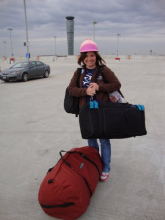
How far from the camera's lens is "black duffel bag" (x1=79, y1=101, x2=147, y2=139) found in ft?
7.40

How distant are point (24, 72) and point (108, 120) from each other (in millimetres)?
11871

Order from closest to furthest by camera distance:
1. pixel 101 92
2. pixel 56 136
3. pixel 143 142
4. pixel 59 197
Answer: pixel 59 197
pixel 101 92
pixel 143 142
pixel 56 136

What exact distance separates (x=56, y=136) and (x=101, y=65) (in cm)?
218

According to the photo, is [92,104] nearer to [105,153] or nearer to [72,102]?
[72,102]

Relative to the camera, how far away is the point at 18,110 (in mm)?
6332

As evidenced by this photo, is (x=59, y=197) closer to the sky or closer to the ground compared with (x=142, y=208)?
closer to the sky

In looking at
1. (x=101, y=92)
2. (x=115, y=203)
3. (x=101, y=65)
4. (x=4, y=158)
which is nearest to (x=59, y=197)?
(x=115, y=203)

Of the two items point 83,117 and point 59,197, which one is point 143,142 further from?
point 59,197

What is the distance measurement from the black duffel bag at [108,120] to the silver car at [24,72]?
1132 cm

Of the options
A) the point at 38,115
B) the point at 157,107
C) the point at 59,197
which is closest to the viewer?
the point at 59,197

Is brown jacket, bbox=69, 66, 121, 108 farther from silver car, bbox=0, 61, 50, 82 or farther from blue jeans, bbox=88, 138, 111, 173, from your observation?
silver car, bbox=0, 61, 50, 82

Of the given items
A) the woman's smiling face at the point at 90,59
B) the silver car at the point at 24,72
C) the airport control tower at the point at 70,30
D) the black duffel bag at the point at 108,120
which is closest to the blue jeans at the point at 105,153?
the black duffel bag at the point at 108,120

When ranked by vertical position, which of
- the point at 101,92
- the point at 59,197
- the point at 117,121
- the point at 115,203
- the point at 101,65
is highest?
the point at 101,65

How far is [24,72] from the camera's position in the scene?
1321cm
